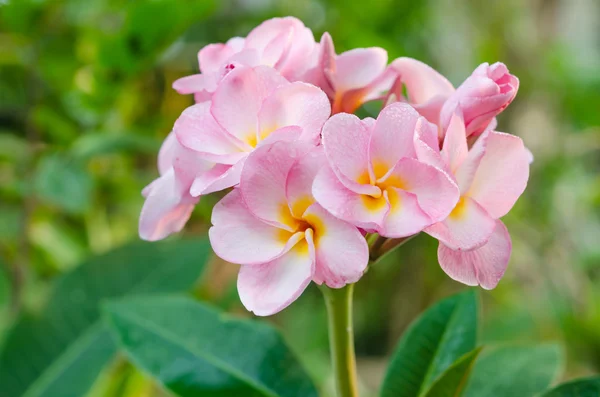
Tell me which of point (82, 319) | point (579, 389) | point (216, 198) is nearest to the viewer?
point (579, 389)

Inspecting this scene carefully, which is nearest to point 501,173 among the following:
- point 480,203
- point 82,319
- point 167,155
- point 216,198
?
point 480,203

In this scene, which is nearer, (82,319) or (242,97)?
(242,97)

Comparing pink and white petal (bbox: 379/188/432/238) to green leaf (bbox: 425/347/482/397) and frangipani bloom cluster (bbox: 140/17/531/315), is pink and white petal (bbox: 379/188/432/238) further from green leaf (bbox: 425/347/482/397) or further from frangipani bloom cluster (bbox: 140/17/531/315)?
green leaf (bbox: 425/347/482/397)

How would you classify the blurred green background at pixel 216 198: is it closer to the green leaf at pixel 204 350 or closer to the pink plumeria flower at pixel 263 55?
the green leaf at pixel 204 350

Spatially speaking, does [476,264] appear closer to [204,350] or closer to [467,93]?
[467,93]

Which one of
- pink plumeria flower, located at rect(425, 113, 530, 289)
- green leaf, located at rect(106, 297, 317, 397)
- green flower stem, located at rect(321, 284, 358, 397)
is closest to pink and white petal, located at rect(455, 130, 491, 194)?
pink plumeria flower, located at rect(425, 113, 530, 289)

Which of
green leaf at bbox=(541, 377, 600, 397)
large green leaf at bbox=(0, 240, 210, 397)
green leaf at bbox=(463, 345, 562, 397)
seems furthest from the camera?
large green leaf at bbox=(0, 240, 210, 397)

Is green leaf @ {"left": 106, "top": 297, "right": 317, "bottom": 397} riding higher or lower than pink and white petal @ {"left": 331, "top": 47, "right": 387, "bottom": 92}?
lower

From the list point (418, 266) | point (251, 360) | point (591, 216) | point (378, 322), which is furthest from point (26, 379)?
point (591, 216)
